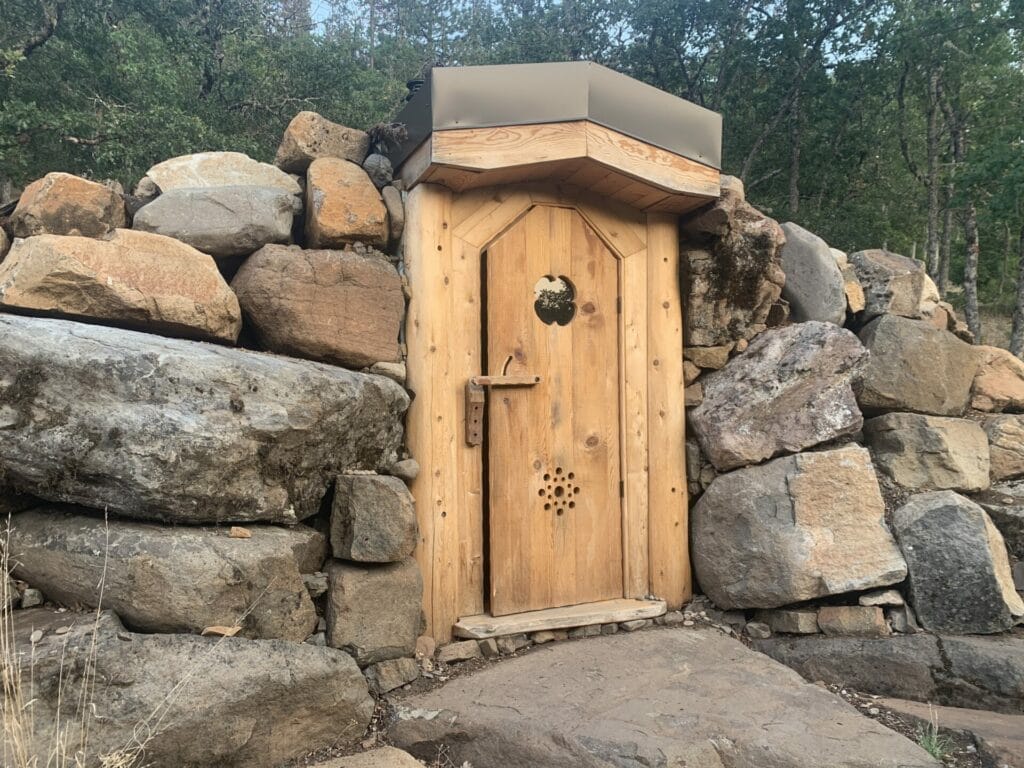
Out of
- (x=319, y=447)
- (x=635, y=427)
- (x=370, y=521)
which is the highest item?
(x=635, y=427)

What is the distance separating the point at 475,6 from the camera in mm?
18828

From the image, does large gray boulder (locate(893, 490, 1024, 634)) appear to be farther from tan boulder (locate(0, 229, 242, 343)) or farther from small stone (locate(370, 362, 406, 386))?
tan boulder (locate(0, 229, 242, 343))

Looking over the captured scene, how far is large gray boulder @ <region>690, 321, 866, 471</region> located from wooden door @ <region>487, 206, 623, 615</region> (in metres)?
0.62

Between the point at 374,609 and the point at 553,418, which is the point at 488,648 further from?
the point at 553,418

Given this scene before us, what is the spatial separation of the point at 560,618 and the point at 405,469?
3.86ft

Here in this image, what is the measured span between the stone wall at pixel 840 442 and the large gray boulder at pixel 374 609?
1.81 metres

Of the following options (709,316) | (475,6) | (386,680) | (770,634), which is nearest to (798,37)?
(475,6)

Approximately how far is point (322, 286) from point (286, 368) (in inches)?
23.5

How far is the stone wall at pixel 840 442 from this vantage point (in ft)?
12.6

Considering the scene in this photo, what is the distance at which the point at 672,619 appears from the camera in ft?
13.8

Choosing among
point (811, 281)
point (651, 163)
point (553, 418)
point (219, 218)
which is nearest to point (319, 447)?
point (219, 218)

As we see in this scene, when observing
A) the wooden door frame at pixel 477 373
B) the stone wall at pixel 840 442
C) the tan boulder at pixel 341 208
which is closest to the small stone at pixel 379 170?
the tan boulder at pixel 341 208

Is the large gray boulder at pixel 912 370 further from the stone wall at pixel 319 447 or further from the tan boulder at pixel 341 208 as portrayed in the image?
the tan boulder at pixel 341 208

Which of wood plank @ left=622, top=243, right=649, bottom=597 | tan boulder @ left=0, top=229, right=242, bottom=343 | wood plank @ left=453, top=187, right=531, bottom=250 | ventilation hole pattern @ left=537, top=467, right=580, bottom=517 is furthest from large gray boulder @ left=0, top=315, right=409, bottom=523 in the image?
wood plank @ left=622, top=243, right=649, bottom=597
